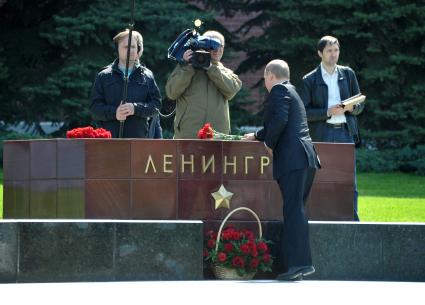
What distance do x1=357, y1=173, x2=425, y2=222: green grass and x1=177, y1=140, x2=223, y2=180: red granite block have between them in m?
3.80

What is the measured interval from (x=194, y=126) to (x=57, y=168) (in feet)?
4.99

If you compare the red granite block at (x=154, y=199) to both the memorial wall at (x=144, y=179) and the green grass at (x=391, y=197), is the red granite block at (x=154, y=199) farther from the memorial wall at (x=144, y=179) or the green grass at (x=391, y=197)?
the green grass at (x=391, y=197)

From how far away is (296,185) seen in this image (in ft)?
38.5

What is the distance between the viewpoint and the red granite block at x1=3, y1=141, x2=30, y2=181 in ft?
41.4

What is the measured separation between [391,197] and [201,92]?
6.68m

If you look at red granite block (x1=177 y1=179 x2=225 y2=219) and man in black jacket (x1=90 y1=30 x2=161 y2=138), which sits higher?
man in black jacket (x1=90 y1=30 x2=161 y2=138)

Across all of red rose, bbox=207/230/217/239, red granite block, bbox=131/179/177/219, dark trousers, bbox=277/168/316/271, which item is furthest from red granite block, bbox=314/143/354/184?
red granite block, bbox=131/179/177/219

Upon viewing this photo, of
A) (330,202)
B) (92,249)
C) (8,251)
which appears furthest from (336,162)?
(8,251)

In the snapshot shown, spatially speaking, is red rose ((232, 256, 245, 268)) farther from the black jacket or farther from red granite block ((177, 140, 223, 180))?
the black jacket

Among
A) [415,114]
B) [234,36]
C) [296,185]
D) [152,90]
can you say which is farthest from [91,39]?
[296,185]

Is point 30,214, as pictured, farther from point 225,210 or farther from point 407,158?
point 407,158

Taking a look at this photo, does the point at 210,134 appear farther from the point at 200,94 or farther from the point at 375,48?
the point at 375,48

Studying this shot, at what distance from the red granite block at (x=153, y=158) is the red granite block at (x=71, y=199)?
51 centimetres
